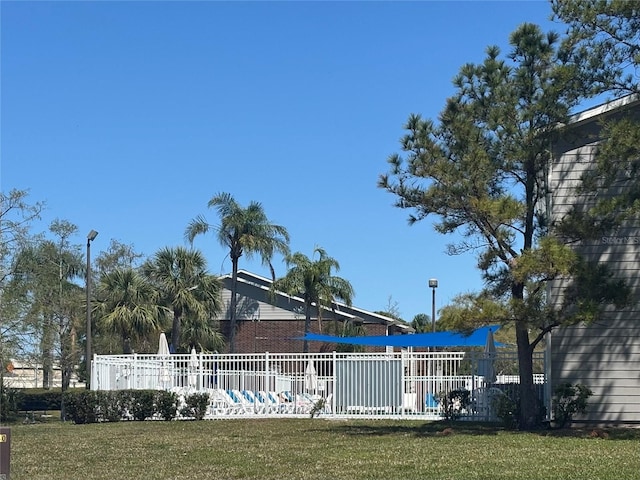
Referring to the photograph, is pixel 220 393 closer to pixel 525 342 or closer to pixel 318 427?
pixel 318 427

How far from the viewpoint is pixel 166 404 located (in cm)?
2088

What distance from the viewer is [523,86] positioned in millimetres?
15891

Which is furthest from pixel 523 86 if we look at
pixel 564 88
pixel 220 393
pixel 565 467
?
pixel 220 393

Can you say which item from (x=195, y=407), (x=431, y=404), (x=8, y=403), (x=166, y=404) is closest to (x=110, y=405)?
(x=166, y=404)

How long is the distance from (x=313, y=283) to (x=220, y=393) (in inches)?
621

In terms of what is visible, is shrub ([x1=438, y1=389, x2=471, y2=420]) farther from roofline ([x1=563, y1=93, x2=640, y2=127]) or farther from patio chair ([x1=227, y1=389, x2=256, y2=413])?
roofline ([x1=563, y1=93, x2=640, y2=127])

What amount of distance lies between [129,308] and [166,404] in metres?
12.7

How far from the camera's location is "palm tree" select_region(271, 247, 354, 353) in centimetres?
3722

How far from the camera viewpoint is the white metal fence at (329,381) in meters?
20.8

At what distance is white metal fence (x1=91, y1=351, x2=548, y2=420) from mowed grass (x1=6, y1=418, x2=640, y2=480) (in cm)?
274

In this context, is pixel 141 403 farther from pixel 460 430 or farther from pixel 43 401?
pixel 43 401

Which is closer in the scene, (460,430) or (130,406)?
(460,430)

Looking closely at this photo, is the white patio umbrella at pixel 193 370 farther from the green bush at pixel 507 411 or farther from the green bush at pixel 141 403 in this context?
the green bush at pixel 507 411

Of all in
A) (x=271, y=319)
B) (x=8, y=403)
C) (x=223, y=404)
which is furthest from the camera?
(x=271, y=319)
